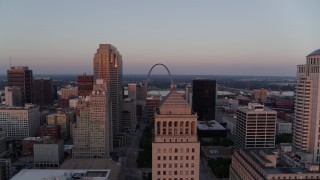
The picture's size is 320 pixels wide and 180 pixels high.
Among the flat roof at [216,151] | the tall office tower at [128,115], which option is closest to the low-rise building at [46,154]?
the flat roof at [216,151]

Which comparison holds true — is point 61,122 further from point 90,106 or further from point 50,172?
point 50,172

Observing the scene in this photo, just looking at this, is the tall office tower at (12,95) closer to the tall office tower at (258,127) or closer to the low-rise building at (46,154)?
the low-rise building at (46,154)

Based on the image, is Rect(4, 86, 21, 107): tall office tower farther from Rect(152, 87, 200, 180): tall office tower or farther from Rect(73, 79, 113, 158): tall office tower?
Rect(152, 87, 200, 180): tall office tower

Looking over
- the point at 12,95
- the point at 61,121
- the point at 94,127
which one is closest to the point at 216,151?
the point at 94,127

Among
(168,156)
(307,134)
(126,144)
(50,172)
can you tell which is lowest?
(126,144)

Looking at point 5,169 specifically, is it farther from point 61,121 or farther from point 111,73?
point 111,73

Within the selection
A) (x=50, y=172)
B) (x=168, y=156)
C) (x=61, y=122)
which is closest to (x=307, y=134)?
(x=168, y=156)
